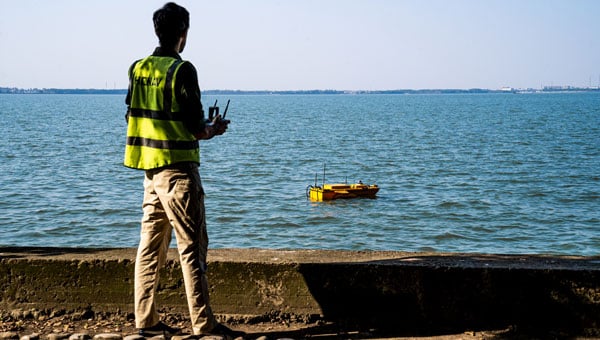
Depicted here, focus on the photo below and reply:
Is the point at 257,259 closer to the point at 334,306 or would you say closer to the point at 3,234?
the point at 334,306

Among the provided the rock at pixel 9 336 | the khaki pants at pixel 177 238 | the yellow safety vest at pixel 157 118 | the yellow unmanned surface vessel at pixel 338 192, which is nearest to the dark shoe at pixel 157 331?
the khaki pants at pixel 177 238

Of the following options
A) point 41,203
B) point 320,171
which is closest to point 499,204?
point 320,171

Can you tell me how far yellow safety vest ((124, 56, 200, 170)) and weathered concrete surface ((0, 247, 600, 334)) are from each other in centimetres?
95

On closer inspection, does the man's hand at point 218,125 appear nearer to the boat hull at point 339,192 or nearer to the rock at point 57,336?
the rock at point 57,336

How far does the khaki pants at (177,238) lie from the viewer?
4.75m

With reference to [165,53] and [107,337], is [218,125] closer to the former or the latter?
[165,53]

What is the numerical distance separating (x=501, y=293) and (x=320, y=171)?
34.4 m

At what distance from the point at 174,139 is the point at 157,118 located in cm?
16

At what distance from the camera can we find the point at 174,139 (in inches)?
187

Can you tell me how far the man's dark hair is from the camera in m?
4.69

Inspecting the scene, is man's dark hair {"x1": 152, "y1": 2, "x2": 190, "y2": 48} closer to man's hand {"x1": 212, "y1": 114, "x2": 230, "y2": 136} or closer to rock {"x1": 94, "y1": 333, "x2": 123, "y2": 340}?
man's hand {"x1": 212, "y1": 114, "x2": 230, "y2": 136}

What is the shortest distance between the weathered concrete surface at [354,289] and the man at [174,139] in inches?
23.3

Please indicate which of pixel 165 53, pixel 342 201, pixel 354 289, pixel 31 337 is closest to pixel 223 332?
pixel 354 289

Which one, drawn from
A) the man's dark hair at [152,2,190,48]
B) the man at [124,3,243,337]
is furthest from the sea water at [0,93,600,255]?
the man's dark hair at [152,2,190,48]
